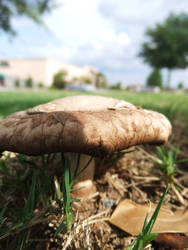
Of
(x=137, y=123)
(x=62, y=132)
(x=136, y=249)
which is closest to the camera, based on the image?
(x=136, y=249)

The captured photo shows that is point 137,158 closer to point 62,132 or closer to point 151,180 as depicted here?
point 151,180

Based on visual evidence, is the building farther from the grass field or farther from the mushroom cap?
the mushroom cap

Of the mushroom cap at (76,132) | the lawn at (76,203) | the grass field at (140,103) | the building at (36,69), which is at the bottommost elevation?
the lawn at (76,203)

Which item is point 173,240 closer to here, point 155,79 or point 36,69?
point 36,69

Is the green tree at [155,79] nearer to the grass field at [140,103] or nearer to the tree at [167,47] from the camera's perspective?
the tree at [167,47]

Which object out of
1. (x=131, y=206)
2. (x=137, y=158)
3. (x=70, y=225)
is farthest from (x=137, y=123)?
(x=137, y=158)

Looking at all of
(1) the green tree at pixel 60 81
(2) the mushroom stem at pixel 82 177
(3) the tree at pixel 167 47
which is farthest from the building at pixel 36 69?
(2) the mushroom stem at pixel 82 177
